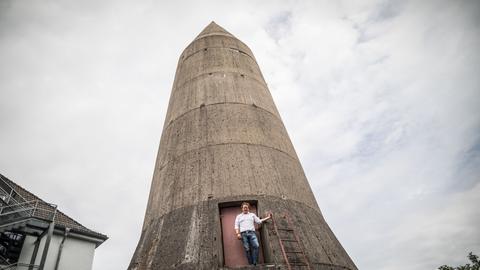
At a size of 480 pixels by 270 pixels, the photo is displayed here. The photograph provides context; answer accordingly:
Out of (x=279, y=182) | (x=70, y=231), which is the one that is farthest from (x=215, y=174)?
(x=70, y=231)

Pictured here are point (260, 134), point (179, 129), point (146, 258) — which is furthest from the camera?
point (179, 129)

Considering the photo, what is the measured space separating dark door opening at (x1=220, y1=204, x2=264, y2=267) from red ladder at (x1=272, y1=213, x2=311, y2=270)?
21.5 inches

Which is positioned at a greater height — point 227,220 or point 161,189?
point 161,189

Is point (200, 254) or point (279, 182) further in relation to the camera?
point (279, 182)

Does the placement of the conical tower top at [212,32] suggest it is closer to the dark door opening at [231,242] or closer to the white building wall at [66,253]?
the dark door opening at [231,242]

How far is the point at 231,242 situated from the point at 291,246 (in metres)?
1.17

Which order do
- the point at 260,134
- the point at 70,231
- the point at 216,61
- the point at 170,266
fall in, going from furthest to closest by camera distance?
the point at 70,231, the point at 216,61, the point at 260,134, the point at 170,266

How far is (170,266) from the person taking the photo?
4863mm

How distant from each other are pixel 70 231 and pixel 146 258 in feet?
28.0

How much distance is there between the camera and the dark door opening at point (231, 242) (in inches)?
202

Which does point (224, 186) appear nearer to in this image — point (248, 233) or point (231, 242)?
point (231, 242)

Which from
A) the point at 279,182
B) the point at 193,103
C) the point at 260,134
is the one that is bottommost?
the point at 279,182

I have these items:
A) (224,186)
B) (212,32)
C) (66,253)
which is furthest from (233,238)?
(66,253)

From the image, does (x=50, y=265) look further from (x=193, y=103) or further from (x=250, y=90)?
(x=250, y=90)
